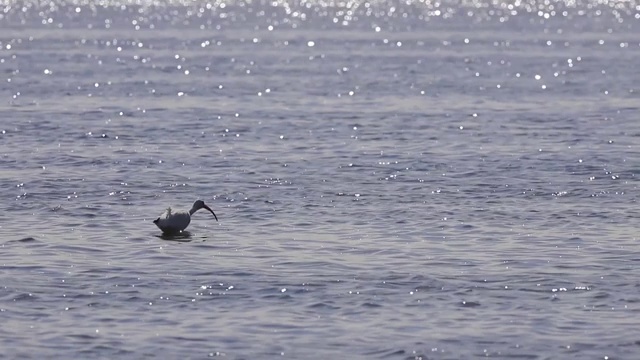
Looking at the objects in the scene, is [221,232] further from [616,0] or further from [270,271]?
[616,0]

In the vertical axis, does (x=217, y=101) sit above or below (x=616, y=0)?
below

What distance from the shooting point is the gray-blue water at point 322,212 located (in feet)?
63.5

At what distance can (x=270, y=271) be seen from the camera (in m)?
22.8

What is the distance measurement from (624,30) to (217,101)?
57667 mm

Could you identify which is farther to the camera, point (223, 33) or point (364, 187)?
point (223, 33)

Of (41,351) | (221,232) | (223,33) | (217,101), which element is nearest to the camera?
(41,351)

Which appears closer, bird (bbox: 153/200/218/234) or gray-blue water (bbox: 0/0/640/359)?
gray-blue water (bbox: 0/0/640/359)

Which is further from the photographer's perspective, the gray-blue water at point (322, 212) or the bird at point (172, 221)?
the bird at point (172, 221)

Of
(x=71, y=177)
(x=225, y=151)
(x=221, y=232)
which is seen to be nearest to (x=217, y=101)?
(x=225, y=151)

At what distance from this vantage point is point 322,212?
2812 cm

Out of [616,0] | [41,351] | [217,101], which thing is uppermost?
[616,0]

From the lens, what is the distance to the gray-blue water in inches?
762

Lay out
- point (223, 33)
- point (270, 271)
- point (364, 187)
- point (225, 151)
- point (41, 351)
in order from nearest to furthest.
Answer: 1. point (41, 351)
2. point (270, 271)
3. point (364, 187)
4. point (225, 151)
5. point (223, 33)

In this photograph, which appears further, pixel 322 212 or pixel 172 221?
pixel 322 212
